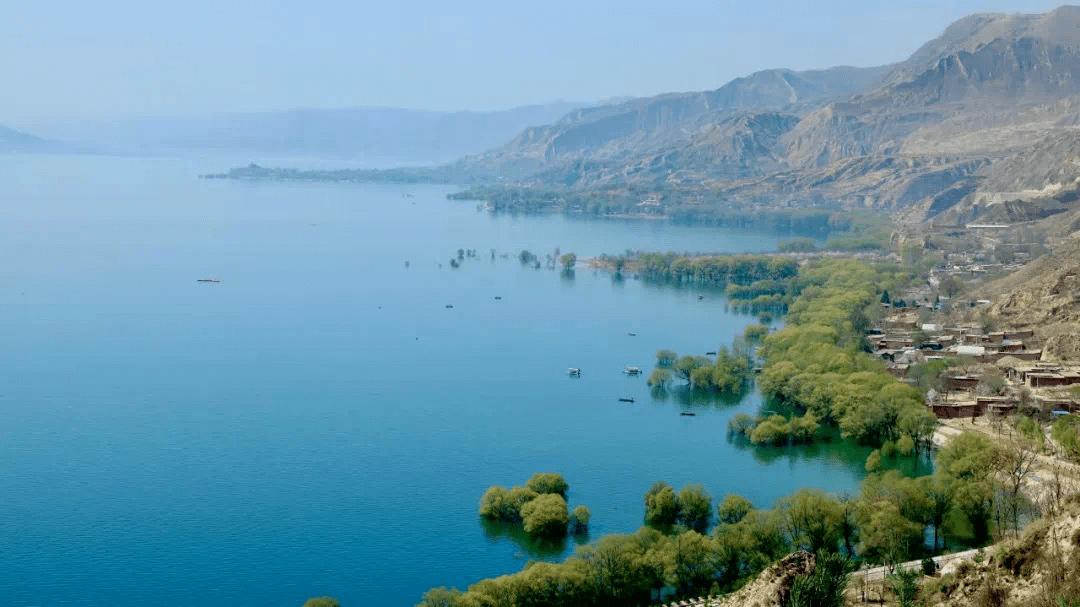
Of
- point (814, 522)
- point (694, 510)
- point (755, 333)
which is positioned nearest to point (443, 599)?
point (814, 522)

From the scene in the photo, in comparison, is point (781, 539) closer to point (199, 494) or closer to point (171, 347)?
point (199, 494)

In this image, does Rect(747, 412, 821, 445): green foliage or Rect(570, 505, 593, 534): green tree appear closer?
Rect(570, 505, 593, 534): green tree

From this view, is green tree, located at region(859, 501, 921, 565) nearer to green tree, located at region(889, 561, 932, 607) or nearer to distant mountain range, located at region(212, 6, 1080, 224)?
green tree, located at region(889, 561, 932, 607)

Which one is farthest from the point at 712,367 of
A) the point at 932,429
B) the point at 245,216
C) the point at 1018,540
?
the point at 245,216

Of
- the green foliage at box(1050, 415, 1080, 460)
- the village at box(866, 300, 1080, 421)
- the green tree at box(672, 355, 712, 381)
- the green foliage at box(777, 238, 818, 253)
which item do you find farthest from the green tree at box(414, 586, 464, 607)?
the green foliage at box(777, 238, 818, 253)

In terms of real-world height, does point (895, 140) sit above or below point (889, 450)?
above

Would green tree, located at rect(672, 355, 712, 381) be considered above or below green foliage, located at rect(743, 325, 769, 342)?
below

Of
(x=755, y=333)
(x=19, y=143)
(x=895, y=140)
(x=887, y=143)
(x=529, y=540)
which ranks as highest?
(x=895, y=140)

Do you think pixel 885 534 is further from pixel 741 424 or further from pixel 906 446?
pixel 741 424
